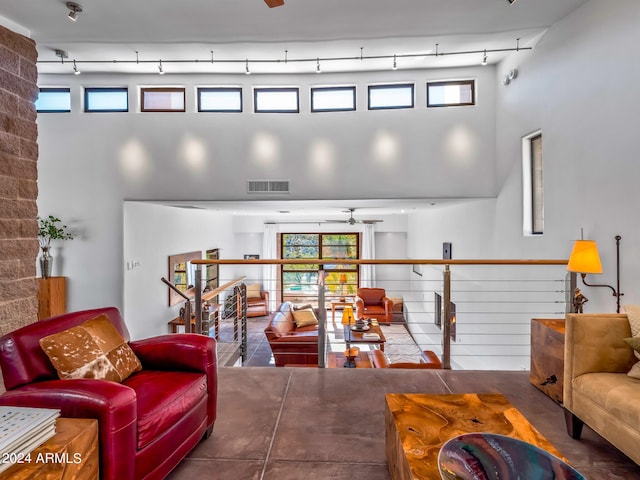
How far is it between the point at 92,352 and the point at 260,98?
14.3ft

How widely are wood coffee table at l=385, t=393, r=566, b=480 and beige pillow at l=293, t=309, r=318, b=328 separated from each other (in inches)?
202

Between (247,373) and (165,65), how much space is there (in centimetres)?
432

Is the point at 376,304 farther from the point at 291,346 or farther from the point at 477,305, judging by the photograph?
the point at 291,346

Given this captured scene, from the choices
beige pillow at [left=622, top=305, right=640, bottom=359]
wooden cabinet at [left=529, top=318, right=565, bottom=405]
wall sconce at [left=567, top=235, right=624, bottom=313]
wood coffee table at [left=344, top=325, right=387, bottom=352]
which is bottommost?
wood coffee table at [left=344, top=325, right=387, bottom=352]

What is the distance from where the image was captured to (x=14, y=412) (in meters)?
1.17

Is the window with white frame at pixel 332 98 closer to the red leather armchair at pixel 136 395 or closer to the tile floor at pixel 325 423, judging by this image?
the tile floor at pixel 325 423

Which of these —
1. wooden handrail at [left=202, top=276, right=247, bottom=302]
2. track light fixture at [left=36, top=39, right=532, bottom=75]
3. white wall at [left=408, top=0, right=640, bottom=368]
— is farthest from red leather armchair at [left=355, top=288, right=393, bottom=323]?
track light fixture at [left=36, top=39, right=532, bottom=75]

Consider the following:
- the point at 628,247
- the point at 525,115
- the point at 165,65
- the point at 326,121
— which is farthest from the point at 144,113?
the point at 628,247

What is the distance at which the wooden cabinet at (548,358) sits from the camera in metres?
2.25

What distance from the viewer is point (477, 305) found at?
5.29 meters

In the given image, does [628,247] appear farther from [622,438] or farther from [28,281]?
[28,281]

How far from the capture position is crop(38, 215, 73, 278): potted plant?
4.63m

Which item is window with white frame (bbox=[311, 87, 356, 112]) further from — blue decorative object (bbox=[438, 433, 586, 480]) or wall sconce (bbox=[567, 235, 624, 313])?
blue decorative object (bbox=[438, 433, 586, 480])

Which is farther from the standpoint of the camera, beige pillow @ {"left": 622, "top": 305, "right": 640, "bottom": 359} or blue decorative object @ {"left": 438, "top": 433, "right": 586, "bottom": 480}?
beige pillow @ {"left": 622, "top": 305, "right": 640, "bottom": 359}
